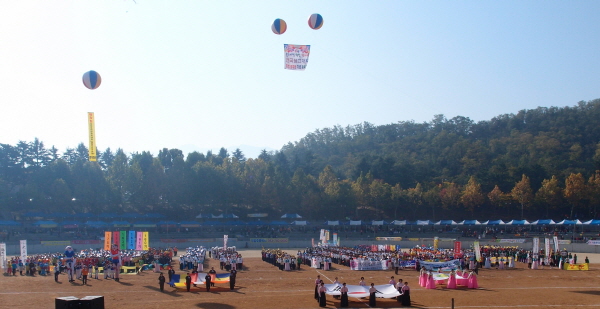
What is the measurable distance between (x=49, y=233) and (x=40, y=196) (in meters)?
10.3

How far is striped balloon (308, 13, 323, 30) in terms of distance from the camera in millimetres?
32688

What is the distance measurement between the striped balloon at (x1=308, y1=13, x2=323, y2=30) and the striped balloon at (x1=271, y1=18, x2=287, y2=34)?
162 cm

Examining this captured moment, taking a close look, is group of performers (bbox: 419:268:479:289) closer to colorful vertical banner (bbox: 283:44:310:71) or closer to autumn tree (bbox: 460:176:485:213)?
colorful vertical banner (bbox: 283:44:310:71)

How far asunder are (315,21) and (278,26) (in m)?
2.29

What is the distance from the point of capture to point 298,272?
3434 centimetres

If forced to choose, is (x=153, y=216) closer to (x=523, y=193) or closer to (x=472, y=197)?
(x=472, y=197)

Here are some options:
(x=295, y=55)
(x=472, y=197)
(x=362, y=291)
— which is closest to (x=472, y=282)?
(x=362, y=291)

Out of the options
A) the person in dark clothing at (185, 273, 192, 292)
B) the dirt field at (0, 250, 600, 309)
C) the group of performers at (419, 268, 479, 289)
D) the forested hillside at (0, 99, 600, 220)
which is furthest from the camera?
the forested hillside at (0, 99, 600, 220)

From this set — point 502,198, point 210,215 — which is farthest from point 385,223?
point 210,215

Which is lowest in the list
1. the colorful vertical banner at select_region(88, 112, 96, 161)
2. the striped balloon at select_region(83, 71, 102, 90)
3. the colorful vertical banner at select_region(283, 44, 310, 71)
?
the colorful vertical banner at select_region(88, 112, 96, 161)

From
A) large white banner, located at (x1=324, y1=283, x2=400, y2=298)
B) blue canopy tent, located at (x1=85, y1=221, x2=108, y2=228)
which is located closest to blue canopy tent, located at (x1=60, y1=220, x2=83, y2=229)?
blue canopy tent, located at (x1=85, y1=221, x2=108, y2=228)

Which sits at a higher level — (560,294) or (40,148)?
(40,148)

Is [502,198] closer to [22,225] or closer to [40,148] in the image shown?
[22,225]

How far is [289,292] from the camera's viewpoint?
2547 centimetres
